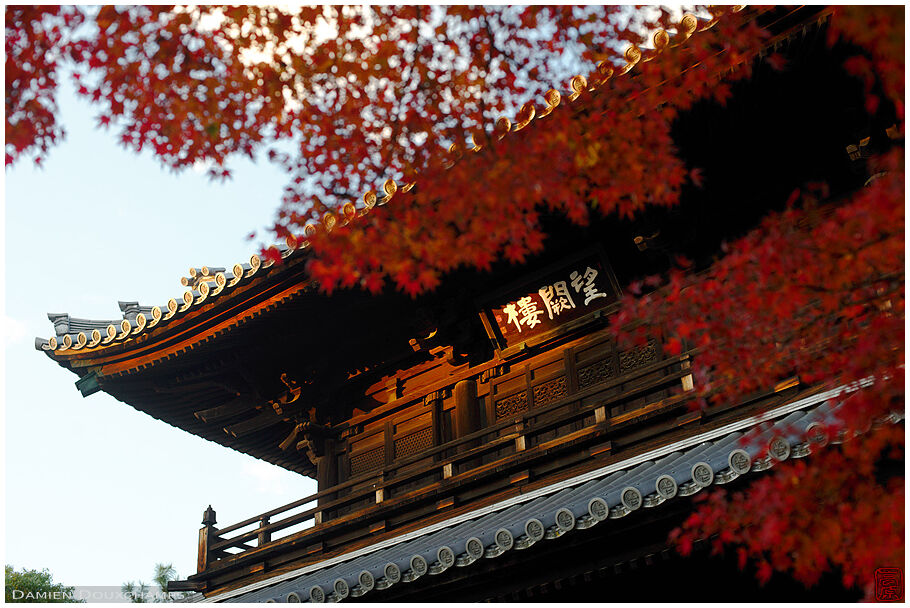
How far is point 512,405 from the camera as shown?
10094 mm

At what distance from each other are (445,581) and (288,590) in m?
2.15

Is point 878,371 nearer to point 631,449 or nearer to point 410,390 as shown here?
point 631,449

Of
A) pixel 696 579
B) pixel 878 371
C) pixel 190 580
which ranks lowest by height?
pixel 696 579

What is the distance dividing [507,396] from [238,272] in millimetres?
3363

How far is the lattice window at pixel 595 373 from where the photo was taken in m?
9.41

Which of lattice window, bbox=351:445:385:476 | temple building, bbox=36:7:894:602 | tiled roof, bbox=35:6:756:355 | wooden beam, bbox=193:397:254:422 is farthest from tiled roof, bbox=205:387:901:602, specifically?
wooden beam, bbox=193:397:254:422

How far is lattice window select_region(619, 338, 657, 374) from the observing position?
9.15 m

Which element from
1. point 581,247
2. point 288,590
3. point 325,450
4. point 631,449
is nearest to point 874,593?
point 631,449

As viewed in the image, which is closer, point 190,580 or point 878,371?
point 878,371

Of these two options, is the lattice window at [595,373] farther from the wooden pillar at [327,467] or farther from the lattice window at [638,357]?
the wooden pillar at [327,467]

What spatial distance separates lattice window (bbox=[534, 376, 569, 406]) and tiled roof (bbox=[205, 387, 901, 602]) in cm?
141

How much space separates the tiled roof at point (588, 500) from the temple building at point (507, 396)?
25mm

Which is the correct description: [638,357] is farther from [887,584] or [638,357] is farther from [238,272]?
[238,272]

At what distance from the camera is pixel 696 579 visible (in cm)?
709
